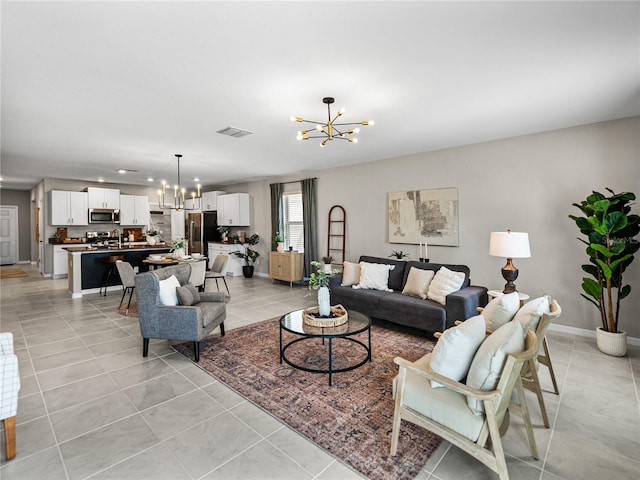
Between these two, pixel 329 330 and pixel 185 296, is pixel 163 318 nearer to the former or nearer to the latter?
pixel 185 296

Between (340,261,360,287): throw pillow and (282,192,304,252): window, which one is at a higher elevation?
(282,192,304,252): window

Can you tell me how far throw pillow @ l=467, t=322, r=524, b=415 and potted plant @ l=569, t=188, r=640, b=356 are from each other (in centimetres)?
253

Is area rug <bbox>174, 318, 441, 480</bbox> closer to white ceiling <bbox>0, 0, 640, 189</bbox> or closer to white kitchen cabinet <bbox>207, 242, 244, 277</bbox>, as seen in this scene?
white ceiling <bbox>0, 0, 640, 189</bbox>

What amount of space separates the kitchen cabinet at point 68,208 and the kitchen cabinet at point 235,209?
3.63 metres

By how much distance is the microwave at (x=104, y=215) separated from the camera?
882 centimetres

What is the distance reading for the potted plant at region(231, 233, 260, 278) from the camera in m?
8.64

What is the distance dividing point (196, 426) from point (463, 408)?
1.81 m

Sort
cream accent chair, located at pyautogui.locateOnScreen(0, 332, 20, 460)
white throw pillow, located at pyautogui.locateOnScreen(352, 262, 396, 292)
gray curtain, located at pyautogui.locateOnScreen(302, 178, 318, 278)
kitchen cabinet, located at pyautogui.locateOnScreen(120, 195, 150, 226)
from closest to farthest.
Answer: cream accent chair, located at pyautogui.locateOnScreen(0, 332, 20, 460) < white throw pillow, located at pyautogui.locateOnScreen(352, 262, 396, 292) < gray curtain, located at pyautogui.locateOnScreen(302, 178, 318, 278) < kitchen cabinet, located at pyautogui.locateOnScreen(120, 195, 150, 226)

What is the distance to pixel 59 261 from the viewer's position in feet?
26.9

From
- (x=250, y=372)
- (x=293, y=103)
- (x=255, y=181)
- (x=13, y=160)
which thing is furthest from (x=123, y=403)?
(x=255, y=181)

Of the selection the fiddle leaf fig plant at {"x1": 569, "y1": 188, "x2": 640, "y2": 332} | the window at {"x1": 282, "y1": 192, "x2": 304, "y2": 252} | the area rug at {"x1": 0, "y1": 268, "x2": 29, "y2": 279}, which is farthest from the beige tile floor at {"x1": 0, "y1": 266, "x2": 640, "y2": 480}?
the area rug at {"x1": 0, "y1": 268, "x2": 29, "y2": 279}

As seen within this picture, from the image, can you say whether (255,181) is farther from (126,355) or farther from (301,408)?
(301,408)

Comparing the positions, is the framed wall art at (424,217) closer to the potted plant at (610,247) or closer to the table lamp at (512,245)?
the table lamp at (512,245)

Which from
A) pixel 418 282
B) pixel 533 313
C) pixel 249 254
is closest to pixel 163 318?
pixel 418 282
